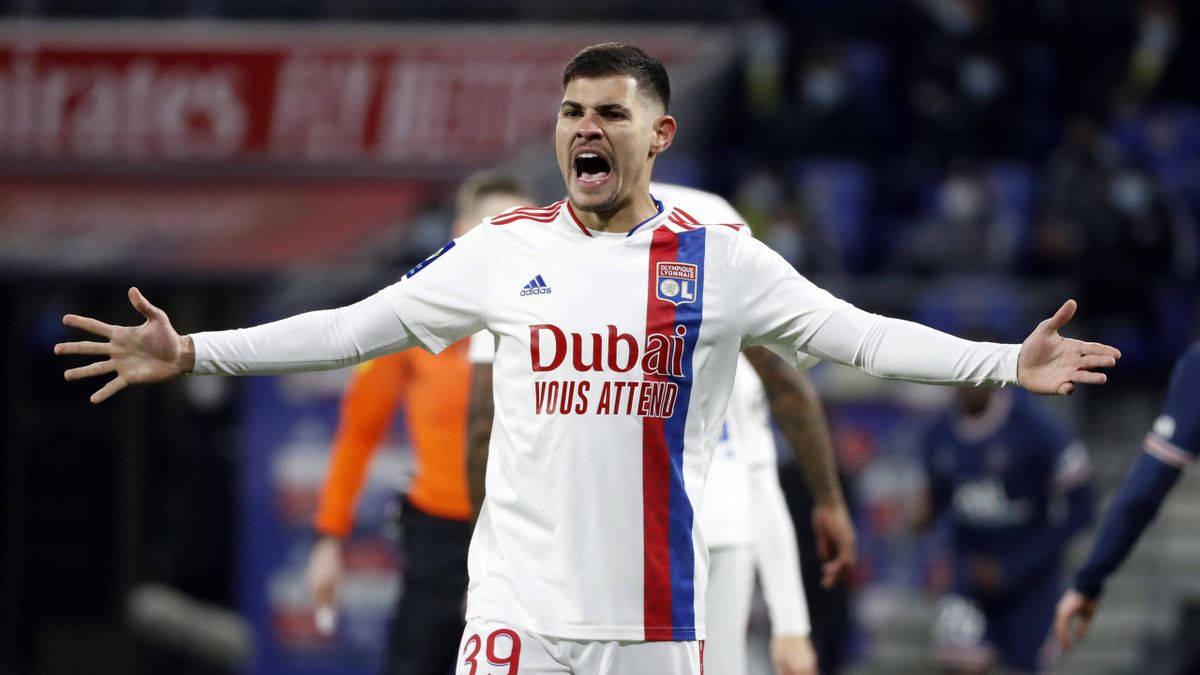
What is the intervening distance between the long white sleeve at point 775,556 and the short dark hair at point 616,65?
163cm

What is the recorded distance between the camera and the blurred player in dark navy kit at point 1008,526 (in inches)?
321

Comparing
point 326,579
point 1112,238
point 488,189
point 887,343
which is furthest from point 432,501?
point 1112,238

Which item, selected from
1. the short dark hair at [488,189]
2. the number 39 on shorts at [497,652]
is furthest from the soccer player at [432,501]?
the number 39 on shorts at [497,652]

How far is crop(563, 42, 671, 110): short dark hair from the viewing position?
4081 millimetres

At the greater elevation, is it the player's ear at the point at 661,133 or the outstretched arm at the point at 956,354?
the player's ear at the point at 661,133

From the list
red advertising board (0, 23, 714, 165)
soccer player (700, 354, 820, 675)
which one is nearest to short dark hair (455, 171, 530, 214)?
soccer player (700, 354, 820, 675)

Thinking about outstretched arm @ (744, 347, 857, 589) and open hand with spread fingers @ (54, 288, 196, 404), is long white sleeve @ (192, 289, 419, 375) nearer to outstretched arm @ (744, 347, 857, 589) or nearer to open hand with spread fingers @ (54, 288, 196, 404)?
open hand with spread fingers @ (54, 288, 196, 404)

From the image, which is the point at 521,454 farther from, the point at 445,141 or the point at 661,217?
the point at 445,141

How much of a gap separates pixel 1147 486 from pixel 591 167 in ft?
6.91

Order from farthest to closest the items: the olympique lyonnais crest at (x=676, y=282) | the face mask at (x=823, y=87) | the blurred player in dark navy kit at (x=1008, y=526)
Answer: the face mask at (x=823, y=87) → the blurred player in dark navy kit at (x=1008, y=526) → the olympique lyonnais crest at (x=676, y=282)

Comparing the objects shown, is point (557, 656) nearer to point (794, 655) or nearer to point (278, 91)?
point (794, 655)

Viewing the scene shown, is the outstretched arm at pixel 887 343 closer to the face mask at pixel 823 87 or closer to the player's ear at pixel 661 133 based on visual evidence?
the player's ear at pixel 661 133

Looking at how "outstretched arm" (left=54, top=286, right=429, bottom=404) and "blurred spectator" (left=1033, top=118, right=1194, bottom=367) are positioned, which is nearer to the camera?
"outstretched arm" (left=54, top=286, right=429, bottom=404)

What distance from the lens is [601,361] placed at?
13.0 ft
